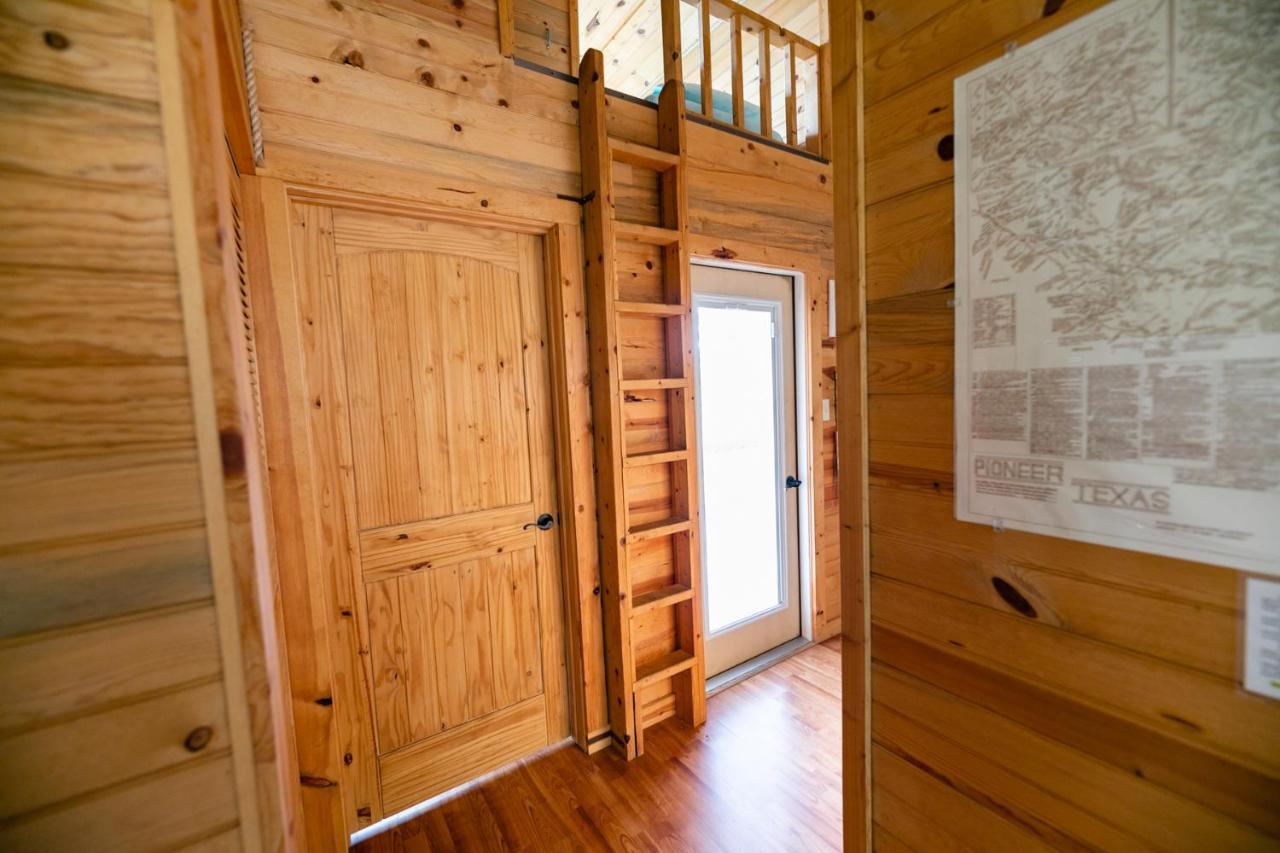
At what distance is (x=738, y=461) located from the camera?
8.19 feet

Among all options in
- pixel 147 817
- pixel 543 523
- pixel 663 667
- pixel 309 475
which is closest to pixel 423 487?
pixel 309 475

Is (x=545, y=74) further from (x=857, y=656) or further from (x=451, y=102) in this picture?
(x=857, y=656)

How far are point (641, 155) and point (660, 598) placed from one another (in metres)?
1.88

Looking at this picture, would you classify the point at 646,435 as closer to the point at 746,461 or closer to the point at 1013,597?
the point at 746,461

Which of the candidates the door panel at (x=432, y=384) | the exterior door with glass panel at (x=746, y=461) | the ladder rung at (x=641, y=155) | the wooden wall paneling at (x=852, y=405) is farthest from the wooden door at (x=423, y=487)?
the wooden wall paneling at (x=852, y=405)

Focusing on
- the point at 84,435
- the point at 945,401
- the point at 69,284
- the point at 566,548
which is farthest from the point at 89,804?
the point at 566,548

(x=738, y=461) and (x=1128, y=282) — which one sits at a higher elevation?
(x=1128, y=282)

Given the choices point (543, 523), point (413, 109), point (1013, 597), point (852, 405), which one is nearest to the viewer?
point (1013, 597)

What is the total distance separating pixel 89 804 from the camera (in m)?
0.58

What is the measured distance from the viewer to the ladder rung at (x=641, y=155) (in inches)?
74.4

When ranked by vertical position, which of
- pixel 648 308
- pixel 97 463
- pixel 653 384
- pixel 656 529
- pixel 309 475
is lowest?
pixel 656 529

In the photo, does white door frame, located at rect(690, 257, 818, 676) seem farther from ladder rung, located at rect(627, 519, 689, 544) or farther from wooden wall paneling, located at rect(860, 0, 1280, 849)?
wooden wall paneling, located at rect(860, 0, 1280, 849)

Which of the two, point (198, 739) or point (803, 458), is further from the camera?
point (803, 458)

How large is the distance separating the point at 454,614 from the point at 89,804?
127 centimetres
